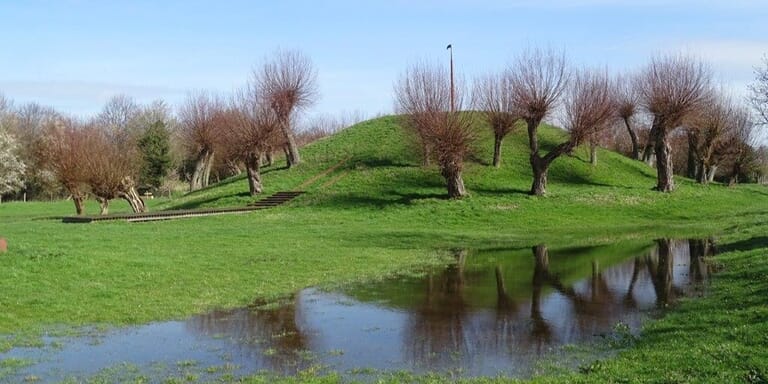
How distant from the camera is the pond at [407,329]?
40.7ft

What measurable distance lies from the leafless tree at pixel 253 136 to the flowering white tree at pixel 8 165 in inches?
1306

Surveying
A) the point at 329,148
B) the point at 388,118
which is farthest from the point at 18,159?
the point at 388,118

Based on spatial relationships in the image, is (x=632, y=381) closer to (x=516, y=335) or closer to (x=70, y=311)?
(x=516, y=335)

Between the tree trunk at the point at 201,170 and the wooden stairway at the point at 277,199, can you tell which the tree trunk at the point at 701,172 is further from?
the tree trunk at the point at 201,170

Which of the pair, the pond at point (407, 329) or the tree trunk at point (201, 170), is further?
the tree trunk at point (201, 170)

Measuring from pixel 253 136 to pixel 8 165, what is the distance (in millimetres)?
37571

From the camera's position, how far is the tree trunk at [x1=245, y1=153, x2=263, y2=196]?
54000 mm

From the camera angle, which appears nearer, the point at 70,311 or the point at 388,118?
the point at 70,311

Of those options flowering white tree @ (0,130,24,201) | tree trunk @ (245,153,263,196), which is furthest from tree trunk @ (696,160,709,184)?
flowering white tree @ (0,130,24,201)

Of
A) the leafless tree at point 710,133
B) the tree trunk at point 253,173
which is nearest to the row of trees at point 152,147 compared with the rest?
the tree trunk at point 253,173

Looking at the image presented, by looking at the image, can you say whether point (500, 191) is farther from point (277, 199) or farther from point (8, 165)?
point (8, 165)

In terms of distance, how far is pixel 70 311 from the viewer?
16.8 meters

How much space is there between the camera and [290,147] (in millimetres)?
62156

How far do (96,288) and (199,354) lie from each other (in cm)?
739
